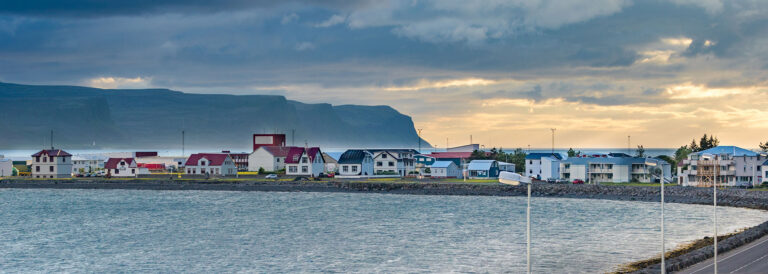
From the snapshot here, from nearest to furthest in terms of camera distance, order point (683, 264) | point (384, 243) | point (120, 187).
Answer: point (683, 264) → point (384, 243) → point (120, 187)

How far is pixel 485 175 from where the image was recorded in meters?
121

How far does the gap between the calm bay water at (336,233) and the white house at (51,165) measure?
35.8 metres

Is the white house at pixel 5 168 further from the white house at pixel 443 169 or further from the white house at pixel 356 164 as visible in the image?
the white house at pixel 443 169

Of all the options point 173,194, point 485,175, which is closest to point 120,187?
point 173,194

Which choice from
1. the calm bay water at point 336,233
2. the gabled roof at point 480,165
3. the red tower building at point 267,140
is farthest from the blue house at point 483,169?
the red tower building at point 267,140

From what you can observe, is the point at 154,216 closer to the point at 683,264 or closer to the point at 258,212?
the point at 258,212

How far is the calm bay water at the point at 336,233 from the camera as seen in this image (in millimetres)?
45281

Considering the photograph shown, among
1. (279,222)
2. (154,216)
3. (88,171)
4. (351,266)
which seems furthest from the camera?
(88,171)

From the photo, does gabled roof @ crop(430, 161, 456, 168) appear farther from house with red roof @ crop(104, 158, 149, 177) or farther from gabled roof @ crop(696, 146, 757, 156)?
house with red roof @ crop(104, 158, 149, 177)

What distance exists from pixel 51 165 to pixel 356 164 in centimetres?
5803

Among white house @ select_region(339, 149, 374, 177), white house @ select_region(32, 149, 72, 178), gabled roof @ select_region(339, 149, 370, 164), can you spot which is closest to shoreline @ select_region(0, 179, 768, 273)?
white house @ select_region(32, 149, 72, 178)

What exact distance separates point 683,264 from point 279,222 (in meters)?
42.8

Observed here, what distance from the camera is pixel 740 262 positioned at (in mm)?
37469

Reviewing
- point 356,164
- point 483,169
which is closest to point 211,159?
point 356,164
